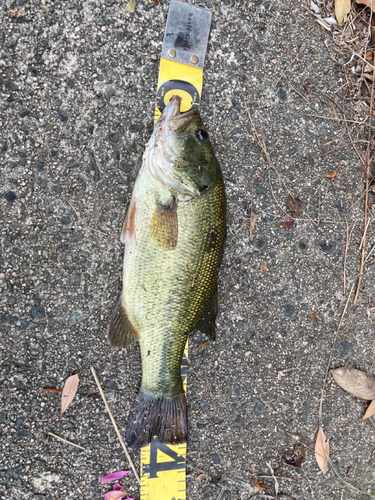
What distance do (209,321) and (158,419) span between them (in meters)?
0.79

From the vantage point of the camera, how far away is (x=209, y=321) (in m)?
2.45

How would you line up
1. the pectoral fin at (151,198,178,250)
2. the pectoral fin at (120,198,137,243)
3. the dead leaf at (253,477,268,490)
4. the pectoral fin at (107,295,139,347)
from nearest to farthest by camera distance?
the pectoral fin at (151,198,178,250) → the pectoral fin at (120,198,137,243) → the pectoral fin at (107,295,139,347) → the dead leaf at (253,477,268,490)

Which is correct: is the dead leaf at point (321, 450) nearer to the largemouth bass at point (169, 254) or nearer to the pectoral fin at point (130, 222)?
the largemouth bass at point (169, 254)

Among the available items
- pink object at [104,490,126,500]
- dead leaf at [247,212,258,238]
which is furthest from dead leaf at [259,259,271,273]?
pink object at [104,490,126,500]

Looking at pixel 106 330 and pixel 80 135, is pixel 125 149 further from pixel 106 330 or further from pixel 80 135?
pixel 106 330

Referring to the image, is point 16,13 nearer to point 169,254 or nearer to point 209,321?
point 169,254

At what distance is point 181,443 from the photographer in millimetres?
2424

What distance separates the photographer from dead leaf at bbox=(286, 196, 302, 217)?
9.09ft

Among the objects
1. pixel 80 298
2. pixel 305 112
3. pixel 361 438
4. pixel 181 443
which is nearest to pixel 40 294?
pixel 80 298

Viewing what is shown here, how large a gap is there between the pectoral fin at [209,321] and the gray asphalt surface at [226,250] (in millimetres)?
254

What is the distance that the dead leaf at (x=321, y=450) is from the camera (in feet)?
9.27

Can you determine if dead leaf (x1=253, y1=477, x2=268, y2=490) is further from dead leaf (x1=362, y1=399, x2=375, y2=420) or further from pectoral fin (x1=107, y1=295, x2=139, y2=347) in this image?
pectoral fin (x1=107, y1=295, x2=139, y2=347)

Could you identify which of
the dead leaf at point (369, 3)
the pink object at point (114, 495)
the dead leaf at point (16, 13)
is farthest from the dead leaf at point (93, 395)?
the dead leaf at point (369, 3)

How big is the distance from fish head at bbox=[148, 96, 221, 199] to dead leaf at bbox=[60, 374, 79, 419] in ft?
5.29
